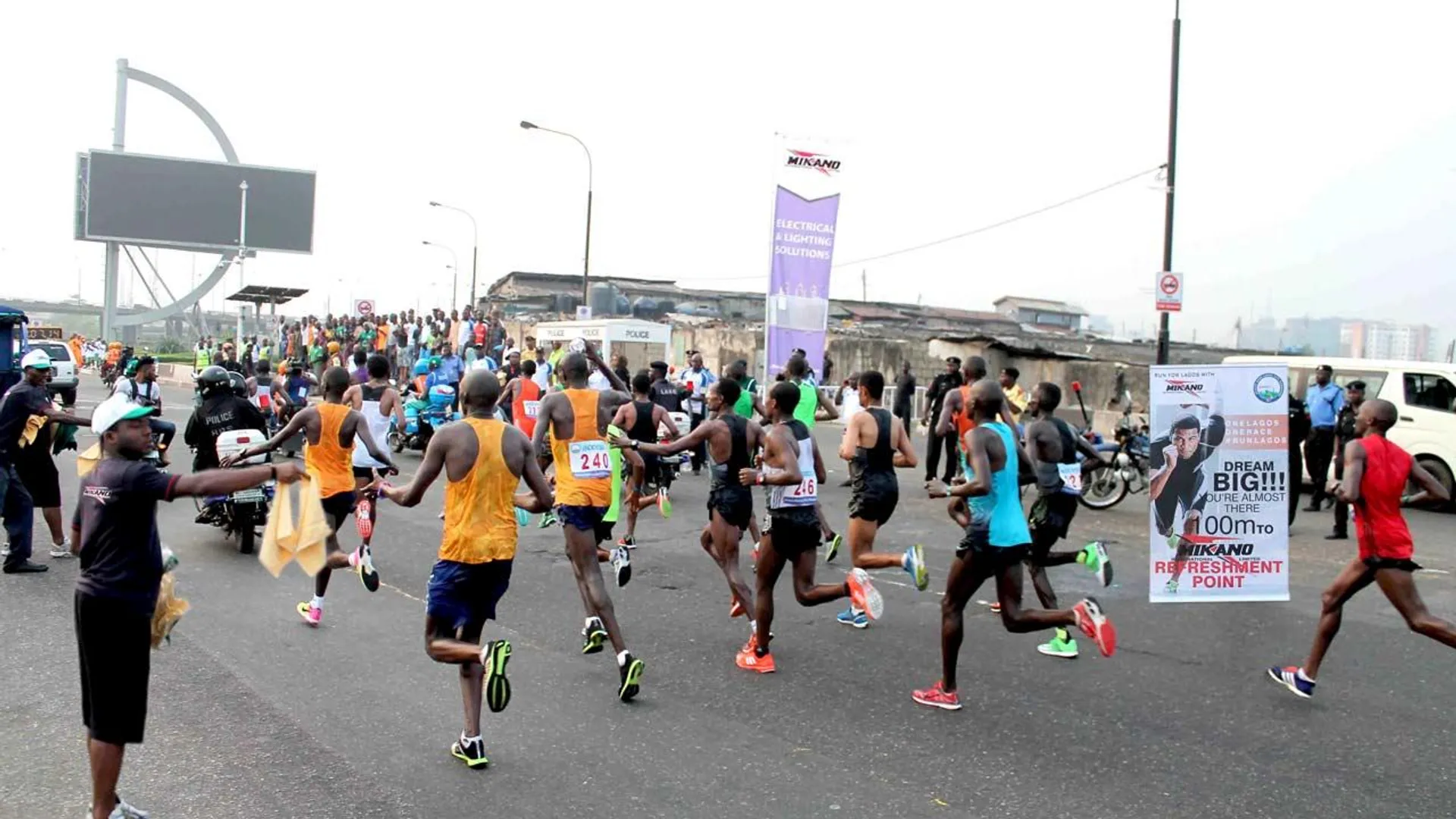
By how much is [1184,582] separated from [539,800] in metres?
5.32

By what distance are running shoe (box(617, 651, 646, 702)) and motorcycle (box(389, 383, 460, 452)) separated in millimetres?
13530

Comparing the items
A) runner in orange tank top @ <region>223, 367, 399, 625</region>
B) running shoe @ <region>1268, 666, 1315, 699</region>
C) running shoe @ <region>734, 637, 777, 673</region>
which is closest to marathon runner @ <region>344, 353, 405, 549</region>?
runner in orange tank top @ <region>223, 367, 399, 625</region>

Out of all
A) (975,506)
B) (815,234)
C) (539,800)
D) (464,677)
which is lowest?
(539,800)

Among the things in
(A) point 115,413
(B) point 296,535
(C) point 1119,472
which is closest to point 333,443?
(B) point 296,535

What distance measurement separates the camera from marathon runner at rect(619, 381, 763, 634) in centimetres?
753

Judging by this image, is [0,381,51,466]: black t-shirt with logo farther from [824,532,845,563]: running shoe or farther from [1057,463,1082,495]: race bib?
[1057,463,1082,495]: race bib

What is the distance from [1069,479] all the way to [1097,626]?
2.47 meters

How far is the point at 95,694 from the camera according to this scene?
170 inches

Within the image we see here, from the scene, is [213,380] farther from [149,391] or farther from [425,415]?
[425,415]

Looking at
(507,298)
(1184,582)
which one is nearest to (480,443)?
(1184,582)

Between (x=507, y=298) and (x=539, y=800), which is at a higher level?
(x=507, y=298)

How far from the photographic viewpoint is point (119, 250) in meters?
58.2

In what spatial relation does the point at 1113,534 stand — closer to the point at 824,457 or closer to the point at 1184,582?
the point at 1184,582

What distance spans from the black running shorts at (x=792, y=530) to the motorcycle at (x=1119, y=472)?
821 centimetres
